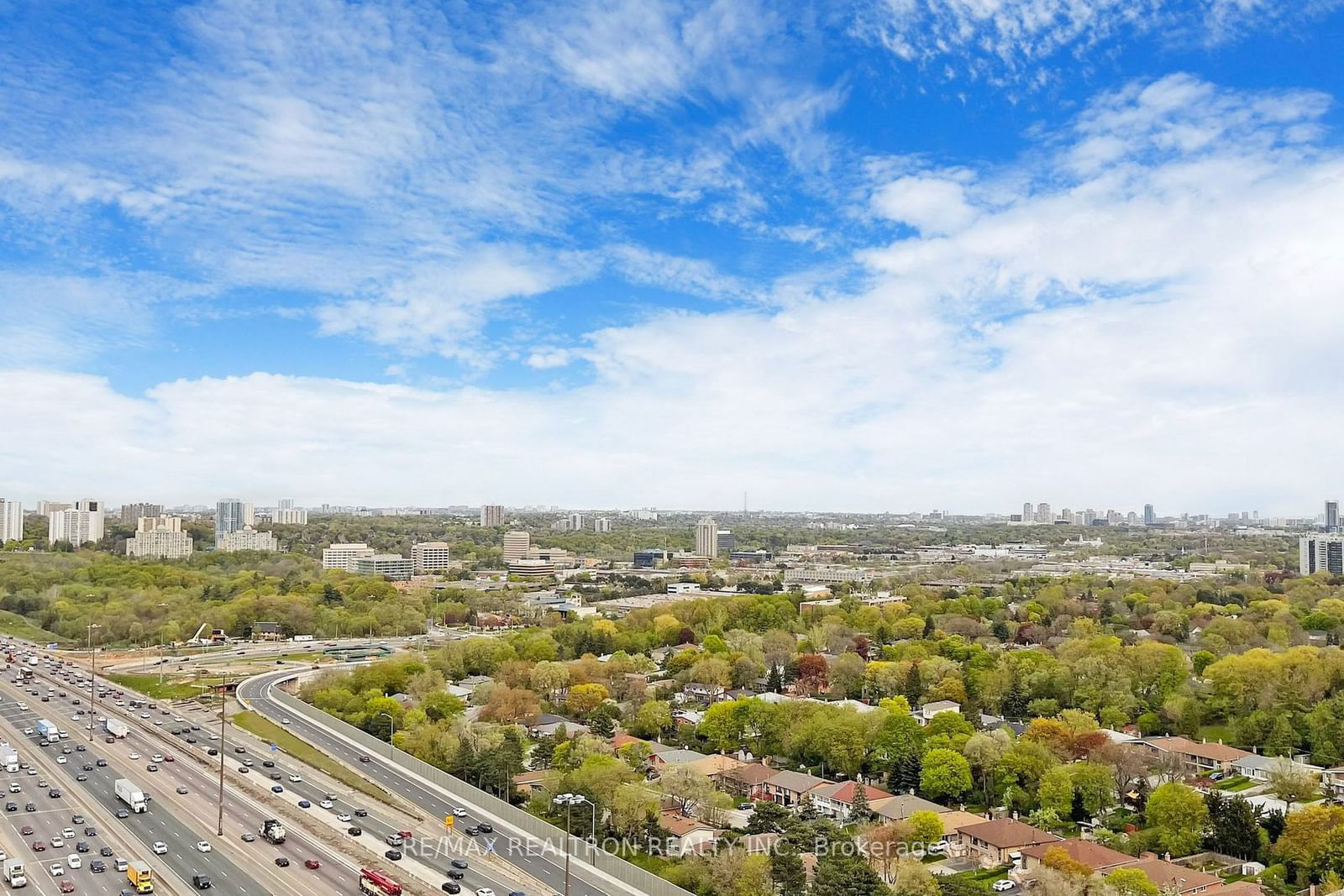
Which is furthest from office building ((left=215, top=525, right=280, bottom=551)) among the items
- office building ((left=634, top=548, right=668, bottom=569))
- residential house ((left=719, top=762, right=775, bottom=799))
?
residential house ((left=719, top=762, right=775, bottom=799))

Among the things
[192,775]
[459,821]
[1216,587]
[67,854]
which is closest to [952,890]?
[459,821]

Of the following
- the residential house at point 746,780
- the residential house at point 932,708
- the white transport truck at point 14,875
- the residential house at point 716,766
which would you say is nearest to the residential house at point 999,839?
the residential house at point 746,780

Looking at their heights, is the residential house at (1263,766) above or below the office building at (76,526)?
below

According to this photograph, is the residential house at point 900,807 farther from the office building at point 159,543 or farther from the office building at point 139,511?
the office building at point 139,511

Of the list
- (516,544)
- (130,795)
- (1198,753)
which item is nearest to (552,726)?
(130,795)

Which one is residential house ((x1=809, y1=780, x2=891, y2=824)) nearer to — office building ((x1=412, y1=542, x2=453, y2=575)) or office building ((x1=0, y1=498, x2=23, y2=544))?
office building ((x1=412, y1=542, x2=453, y2=575))

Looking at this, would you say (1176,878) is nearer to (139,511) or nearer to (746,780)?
(746,780)

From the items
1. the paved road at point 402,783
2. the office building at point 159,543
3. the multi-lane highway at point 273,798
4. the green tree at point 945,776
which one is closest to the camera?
the paved road at point 402,783

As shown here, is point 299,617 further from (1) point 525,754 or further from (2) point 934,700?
(2) point 934,700
